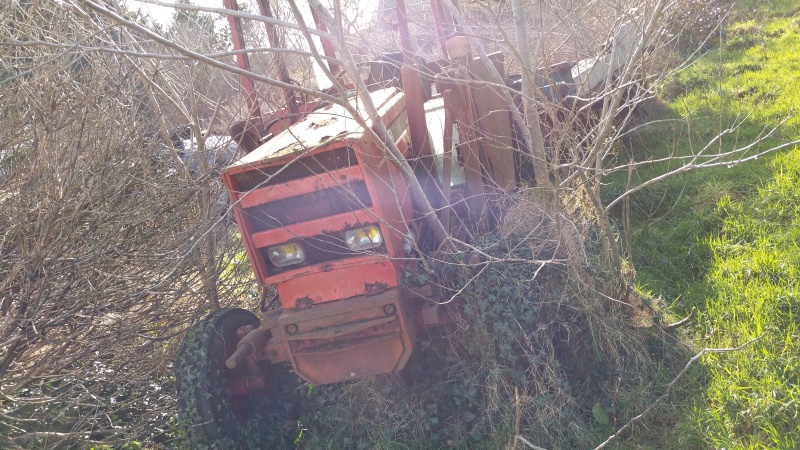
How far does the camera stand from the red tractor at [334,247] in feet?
12.5

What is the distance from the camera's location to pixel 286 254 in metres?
3.94

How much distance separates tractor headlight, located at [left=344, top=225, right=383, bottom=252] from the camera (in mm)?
3836

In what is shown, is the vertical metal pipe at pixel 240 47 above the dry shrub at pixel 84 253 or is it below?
above

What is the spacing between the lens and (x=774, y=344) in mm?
3736

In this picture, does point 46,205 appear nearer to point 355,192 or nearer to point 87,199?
point 87,199

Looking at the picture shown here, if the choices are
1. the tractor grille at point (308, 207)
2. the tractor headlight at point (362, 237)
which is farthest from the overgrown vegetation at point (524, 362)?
the tractor grille at point (308, 207)

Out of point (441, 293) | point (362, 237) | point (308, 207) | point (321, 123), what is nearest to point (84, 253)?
point (308, 207)

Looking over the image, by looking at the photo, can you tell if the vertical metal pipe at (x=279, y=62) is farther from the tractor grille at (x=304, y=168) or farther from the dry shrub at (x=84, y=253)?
the tractor grille at (x=304, y=168)

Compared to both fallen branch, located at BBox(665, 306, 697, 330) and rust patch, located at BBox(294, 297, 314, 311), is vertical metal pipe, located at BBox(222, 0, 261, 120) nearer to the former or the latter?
rust patch, located at BBox(294, 297, 314, 311)

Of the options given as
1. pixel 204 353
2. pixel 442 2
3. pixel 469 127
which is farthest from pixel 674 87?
pixel 204 353

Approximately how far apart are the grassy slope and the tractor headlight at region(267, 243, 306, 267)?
2192 millimetres

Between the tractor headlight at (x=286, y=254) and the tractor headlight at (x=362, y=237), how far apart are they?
283 mm

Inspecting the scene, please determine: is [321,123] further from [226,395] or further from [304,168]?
[226,395]

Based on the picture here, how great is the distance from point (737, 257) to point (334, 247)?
9.08ft
